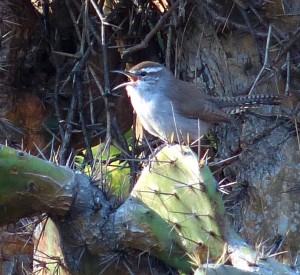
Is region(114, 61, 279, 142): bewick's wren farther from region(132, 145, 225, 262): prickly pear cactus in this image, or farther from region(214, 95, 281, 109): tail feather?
region(132, 145, 225, 262): prickly pear cactus

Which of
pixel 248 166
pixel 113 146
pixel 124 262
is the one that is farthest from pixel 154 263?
pixel 113 146

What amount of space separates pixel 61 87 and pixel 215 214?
7.49ft

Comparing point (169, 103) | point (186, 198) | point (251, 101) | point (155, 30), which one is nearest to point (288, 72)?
point (251, 101)

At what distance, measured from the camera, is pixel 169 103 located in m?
4.90

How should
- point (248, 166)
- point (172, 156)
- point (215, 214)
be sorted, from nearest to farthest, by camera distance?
point (215, 214) → point (172, 156) → point (248, 166)

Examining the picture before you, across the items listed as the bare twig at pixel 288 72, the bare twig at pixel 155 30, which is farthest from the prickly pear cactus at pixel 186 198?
the bare twig at pixel 155 30

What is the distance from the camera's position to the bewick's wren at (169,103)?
4.77 meters

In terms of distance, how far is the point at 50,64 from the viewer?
5.34 meters

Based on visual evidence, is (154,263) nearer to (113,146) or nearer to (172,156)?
(172,156)

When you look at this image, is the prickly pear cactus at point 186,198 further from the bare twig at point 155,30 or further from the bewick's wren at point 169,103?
the bare twig at point 155,30

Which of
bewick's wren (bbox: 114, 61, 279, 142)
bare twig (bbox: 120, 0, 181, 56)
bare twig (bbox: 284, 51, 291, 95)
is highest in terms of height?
bare twig (bbox: 120, 0, 181, 56)

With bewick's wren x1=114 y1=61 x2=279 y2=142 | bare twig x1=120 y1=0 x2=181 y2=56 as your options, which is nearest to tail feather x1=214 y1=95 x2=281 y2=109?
bewick's wren x1=114 y1=61 x2=279 y2=142

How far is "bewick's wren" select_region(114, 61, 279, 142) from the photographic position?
4.77 meters

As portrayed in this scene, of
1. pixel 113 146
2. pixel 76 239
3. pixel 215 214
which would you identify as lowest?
pixel 113 146
